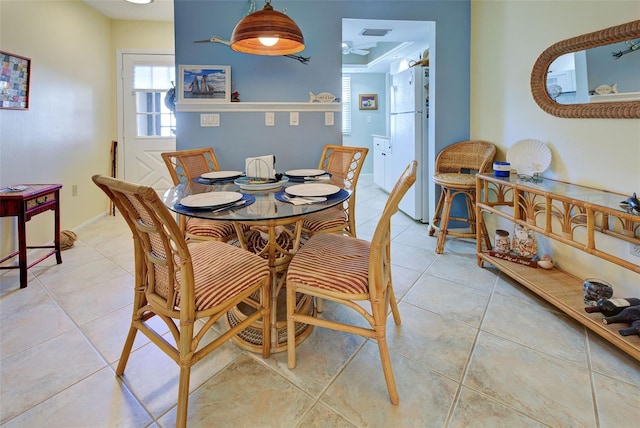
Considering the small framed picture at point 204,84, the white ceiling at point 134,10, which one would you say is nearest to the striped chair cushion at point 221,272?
the small framed picture at point 204,84

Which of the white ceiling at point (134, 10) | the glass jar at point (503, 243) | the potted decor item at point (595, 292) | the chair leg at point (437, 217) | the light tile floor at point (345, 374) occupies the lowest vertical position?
the light tile floor at point (345, 374)

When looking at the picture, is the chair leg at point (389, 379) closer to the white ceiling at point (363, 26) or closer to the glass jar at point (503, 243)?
the glass jar at point (503, 243)

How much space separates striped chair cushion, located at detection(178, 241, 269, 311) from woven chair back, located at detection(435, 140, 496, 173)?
2.34 metres

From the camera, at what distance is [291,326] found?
142 centimetres

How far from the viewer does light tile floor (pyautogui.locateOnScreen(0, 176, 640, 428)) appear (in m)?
1.20

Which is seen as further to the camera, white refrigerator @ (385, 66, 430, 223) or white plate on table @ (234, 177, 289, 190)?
white refrigerator @ (385, 66, 430, 223)

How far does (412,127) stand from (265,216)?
9.23ft

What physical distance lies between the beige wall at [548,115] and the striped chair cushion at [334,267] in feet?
4.81

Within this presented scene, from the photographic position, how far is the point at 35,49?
111 inches

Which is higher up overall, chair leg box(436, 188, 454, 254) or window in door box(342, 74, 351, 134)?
window in door box(342, 74, 351, 134)

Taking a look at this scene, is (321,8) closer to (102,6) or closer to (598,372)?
(102,6)

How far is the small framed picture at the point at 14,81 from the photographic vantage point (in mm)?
2430

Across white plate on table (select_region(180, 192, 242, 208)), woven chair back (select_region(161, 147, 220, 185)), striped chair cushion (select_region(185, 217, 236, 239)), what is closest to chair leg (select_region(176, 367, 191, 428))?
white plate on table (select_region(180, 192, 242, 208))

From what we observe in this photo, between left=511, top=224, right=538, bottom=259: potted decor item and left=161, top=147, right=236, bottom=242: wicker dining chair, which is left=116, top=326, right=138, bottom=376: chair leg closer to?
left=161, top=147, right=236, bottom=242: wicker dining chair
